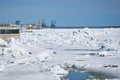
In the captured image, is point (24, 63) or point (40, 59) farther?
point (40, 59)

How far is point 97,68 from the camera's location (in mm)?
24250

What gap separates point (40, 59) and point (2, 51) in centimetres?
411

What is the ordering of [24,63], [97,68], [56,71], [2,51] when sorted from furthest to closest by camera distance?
[2,51]
[24,63]
[97,68]
[56,71]

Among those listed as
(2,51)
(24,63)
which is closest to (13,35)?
(2,51)

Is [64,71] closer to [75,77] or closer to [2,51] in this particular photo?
[75,77]

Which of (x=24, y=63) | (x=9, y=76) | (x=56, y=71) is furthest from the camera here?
(x=24, y=63)

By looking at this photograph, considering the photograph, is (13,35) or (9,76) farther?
(13,35)

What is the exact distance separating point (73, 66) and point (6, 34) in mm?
26962

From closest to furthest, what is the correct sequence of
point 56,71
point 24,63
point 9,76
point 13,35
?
point 9,76 < point 56,71 < point 24,63 < point 13,35

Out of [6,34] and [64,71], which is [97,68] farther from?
[6,34]

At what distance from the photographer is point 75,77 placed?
20.3m

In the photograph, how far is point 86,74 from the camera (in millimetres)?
21547

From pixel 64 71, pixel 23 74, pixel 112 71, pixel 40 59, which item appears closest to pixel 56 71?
pixel 64 71

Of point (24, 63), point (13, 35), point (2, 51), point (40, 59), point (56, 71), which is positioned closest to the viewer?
point (56, 71)
